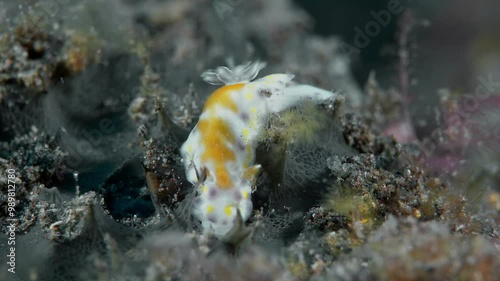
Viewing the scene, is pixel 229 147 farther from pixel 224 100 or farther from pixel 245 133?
pixel 224 100

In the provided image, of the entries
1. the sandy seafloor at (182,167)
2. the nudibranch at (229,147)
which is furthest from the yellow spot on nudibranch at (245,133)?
the sandy seafloor at (182,167)

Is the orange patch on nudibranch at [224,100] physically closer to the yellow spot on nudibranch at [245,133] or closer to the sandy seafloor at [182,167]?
the yellow spot on nudibranch at [245,133]

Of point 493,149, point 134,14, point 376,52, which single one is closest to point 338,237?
point 493,149

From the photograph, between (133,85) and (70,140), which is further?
(133,85)

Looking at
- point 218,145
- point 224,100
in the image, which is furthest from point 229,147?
point 224,100

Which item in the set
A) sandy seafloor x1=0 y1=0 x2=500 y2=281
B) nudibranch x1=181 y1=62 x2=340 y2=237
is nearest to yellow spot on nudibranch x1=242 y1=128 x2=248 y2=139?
nudibranch x1=181 y1=62 x2=340 y2=237

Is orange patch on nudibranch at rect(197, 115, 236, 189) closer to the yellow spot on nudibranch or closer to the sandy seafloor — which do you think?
the yellow spot on nudibranch

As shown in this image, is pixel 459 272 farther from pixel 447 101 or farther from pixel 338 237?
pixel 447 101
